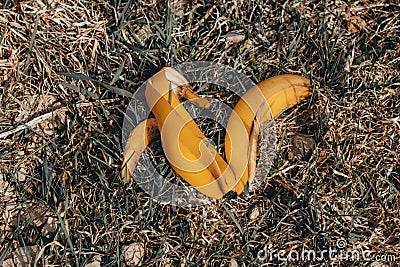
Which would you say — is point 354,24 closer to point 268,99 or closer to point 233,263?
point 268,99

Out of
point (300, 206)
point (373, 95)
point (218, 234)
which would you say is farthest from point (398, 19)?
point (218, 234)

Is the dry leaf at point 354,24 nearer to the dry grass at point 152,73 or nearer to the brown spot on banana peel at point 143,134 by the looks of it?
the dry grass at point 152,73

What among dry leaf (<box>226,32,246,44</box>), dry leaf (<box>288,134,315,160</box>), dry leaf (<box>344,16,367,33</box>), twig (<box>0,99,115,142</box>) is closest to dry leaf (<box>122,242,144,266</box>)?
twig (<box>0,99,115,142</box>)

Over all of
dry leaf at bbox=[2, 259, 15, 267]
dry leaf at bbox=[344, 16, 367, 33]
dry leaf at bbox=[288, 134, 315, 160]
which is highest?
dry leaf at bbox=[344, 16, 367, 33]

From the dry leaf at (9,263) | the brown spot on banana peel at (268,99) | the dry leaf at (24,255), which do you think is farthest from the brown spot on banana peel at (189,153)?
the dry leaf at (9,263)

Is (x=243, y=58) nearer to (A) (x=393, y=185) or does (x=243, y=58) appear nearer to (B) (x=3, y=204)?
(A) (x=393, y=185)

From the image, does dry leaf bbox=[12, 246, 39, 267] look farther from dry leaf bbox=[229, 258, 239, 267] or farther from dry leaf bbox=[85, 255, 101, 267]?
dry leaf bbox=[229, 258, 239, 267]

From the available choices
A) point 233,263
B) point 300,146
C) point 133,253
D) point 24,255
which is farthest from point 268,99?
point 24,255
